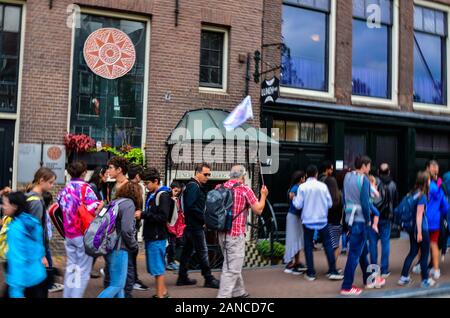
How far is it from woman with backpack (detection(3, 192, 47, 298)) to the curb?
429 centimetres

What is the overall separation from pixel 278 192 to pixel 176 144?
2.98m

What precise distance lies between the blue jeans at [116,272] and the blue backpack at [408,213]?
423 centimetres

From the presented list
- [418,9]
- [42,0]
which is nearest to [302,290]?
[42,0]

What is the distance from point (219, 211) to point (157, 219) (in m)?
0.80

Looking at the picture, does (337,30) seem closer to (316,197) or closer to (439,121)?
(439,121)

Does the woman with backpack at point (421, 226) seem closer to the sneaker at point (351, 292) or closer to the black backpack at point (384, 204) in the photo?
the black backpack at point (384, 204)

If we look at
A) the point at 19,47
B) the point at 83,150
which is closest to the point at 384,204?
the point at 83,150

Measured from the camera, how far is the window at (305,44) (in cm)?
1246

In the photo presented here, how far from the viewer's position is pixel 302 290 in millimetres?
6773

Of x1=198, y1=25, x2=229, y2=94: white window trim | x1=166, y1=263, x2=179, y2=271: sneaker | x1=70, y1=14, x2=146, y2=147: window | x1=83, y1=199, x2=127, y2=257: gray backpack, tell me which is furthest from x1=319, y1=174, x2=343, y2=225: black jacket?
x1=70, y1=14, x2=146, y2=147: window

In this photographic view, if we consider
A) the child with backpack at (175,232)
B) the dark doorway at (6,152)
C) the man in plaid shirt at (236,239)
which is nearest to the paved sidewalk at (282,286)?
the child with backpack at (175,232)

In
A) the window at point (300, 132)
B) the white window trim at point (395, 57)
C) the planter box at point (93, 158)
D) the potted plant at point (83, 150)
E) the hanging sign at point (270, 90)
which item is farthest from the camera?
the white window trim at point (395, 57)

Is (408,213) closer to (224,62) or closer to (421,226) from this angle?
(421,226)

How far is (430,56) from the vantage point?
15047 millimetres
